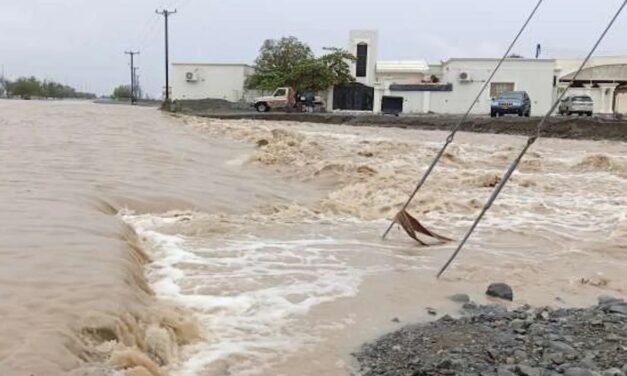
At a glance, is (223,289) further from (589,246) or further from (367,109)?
(367,109)

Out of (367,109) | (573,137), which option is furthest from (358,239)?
(367,109)

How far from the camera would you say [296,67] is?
53875 mm

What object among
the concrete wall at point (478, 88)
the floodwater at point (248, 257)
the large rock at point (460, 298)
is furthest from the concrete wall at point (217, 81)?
the large rock at point (460, 298)

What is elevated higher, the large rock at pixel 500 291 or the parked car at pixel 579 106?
the parked car at pixel 579 106

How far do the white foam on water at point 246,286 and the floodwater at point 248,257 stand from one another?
0.07 ft

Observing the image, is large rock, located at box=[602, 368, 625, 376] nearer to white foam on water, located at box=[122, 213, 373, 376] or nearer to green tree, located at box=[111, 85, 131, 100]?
white foam on water, located at box=[122, 213, 373, 376]

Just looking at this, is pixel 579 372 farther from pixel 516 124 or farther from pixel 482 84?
pixel 482 84

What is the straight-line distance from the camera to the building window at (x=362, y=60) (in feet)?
184

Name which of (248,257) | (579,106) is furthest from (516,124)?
(248,257)

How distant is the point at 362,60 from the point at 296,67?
596 cm

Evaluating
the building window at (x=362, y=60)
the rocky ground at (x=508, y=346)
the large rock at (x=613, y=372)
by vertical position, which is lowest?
the rocky ground at (x=508, y=346)

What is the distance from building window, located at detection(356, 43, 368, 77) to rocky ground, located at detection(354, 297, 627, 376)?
170 ft

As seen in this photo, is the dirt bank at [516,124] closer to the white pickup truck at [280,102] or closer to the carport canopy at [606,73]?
the white pickup truck at [280,102]

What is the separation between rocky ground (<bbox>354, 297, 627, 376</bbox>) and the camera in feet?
13.6
